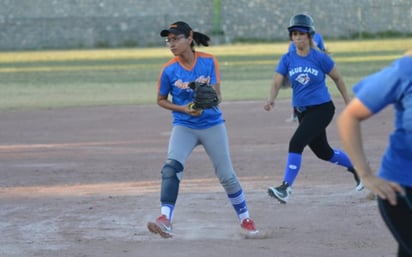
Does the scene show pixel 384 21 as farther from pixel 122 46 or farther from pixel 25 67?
pixel 25 67

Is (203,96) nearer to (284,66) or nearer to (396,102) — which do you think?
(284,66)

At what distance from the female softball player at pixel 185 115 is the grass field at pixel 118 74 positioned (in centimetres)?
1428

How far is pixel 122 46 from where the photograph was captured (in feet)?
183

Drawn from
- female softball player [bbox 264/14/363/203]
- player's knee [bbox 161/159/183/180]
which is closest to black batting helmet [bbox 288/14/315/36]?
female softball player [bbox 264/14/363/203]

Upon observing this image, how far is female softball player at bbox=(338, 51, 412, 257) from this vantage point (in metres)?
4.98

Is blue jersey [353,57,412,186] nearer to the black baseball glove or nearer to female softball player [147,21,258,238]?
the black baseball glove

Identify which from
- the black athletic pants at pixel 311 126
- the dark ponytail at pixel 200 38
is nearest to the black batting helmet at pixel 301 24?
the black athletic pants at pixel 311 126

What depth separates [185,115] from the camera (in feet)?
29.5

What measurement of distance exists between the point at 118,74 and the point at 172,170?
24432 mm

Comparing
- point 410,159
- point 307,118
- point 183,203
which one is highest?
point 410,159

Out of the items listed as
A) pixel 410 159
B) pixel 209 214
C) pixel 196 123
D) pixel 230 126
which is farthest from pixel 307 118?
pixel 230 126

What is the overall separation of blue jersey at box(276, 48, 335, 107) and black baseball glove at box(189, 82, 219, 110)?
192 centimetres

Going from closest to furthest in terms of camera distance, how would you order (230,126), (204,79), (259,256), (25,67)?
1. (259,256)
2. (204,79)
3. (230,126)
4. (25,67)

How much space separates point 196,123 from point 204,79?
1.22ft
